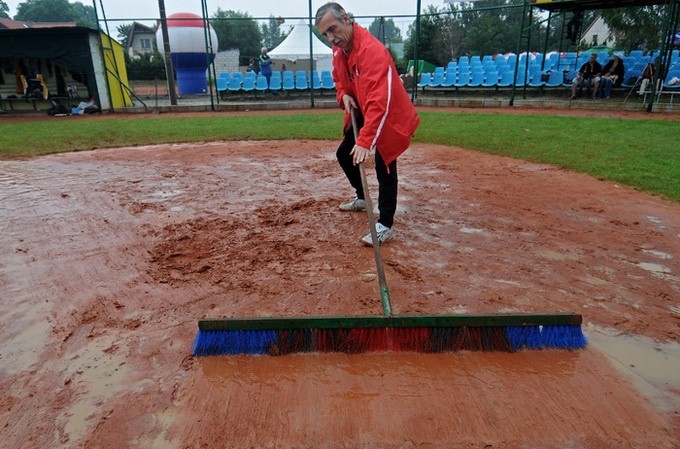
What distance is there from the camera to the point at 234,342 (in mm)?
2271

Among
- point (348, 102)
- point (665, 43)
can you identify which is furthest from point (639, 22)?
point (348, 102)

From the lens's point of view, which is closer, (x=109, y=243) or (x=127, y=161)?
(x=109, y=243)

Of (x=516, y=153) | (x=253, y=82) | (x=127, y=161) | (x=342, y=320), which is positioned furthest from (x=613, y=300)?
(x=253, y=82)

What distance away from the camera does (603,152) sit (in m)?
6.83

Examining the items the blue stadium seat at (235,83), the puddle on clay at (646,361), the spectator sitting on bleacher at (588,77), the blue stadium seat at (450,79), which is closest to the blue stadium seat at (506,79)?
the blue stadium seat at (450,79)

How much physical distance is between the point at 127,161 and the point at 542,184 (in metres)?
5.91

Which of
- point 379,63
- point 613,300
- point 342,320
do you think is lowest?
point 613,300

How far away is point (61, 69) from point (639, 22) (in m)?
27.1

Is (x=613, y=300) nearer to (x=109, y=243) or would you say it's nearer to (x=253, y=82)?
(x=109, y=243)

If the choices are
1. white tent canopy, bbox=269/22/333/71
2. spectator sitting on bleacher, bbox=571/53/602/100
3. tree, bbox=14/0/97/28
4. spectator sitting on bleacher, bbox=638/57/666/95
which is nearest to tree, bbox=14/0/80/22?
tree, bbox=14/0/97/28

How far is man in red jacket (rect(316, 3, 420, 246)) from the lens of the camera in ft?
10.1

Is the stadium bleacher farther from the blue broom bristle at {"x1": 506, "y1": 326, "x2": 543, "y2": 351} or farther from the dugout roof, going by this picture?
the blue broom bristle at {"x1": 506, "y1": 326, "x2": 543, "y2": 351}

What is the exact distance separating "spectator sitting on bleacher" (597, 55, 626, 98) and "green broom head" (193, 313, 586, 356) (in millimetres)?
14768

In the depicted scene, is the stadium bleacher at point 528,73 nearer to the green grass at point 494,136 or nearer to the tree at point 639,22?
the green grass at point 494,136
